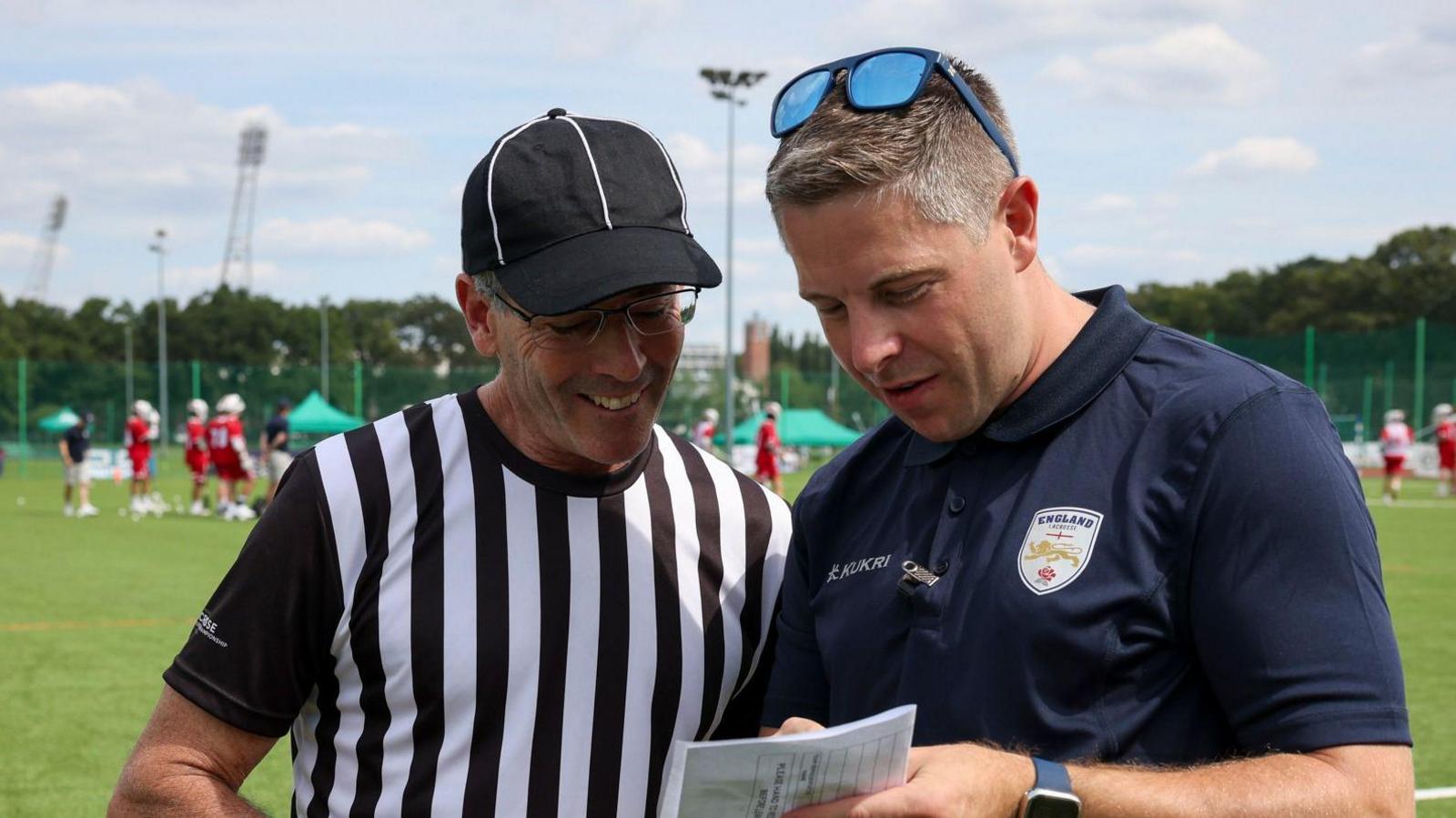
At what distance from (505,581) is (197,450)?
2340 centimetres

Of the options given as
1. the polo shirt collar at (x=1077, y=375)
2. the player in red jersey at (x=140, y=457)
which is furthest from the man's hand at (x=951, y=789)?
the player in red jersey at (x=140, y=457)

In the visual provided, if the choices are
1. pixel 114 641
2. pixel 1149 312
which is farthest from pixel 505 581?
pixel 1149 312

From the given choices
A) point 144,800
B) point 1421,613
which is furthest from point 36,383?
point 144,800

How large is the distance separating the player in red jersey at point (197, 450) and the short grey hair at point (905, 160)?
23.2 meters

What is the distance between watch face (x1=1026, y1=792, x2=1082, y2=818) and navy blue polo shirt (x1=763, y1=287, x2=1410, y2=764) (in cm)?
14

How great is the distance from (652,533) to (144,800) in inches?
38.3

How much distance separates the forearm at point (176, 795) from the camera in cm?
227

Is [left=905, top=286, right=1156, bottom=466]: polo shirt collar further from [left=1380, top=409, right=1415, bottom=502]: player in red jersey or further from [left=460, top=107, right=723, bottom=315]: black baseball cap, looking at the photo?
[left=1380, top=409, right=1415, bottom=502]: player in red jersey

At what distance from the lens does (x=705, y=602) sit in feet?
8.56

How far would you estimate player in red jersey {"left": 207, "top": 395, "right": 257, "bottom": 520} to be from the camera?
70.6ft

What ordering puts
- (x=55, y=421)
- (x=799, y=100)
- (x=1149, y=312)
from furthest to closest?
(x=1149, y=312)
(x=55, y=421)
(x=799, y=100)

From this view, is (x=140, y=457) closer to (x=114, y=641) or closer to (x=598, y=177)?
(x=114, y=641)

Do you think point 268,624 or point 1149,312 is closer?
point 268,624

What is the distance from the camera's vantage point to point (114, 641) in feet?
33.3
